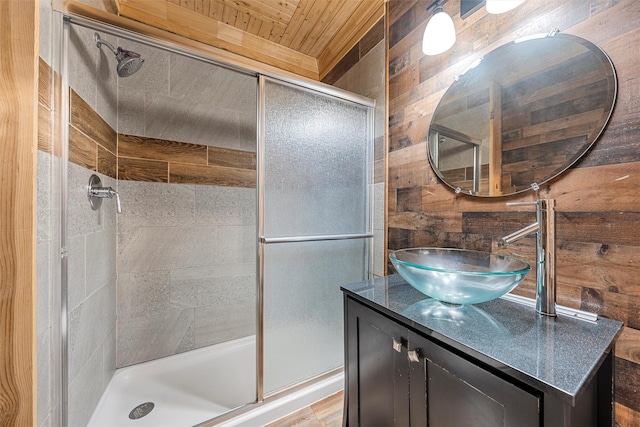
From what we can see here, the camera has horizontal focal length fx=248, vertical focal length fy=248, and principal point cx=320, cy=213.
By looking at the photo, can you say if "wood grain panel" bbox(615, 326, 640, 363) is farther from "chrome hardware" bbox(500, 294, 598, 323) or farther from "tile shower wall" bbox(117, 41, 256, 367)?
"tile shower wall" bbox(117, 41, 256, 367)

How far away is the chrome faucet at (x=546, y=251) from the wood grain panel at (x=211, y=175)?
1753 mm

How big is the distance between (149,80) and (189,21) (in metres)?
0.49

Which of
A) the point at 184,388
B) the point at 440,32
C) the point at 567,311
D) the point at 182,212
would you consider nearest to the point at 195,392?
the point at 184,388

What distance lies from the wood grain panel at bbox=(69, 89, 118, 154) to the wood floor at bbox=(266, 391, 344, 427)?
1.67m

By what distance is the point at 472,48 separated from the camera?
108 cm

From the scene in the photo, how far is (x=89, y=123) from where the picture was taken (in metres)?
1.15

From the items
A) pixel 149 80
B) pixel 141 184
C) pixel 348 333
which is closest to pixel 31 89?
pixel 141 184

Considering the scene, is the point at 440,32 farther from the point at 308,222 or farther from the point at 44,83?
the point at 44,83

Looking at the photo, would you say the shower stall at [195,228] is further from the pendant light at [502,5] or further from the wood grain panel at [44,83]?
the pendant light at [502,5]

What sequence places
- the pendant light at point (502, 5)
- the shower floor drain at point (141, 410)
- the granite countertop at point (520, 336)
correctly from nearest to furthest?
the granite countertop at point (520, 336) → the pendant light at point (502, 5) → the shower floor drain at point (141, 410)

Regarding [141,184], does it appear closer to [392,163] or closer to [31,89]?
[31,89]

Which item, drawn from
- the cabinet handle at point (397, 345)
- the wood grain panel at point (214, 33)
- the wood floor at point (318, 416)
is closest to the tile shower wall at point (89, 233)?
the wood grain panel at point (214, 33)

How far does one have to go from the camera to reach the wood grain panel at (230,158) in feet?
6.17

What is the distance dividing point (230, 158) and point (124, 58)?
0.82m
